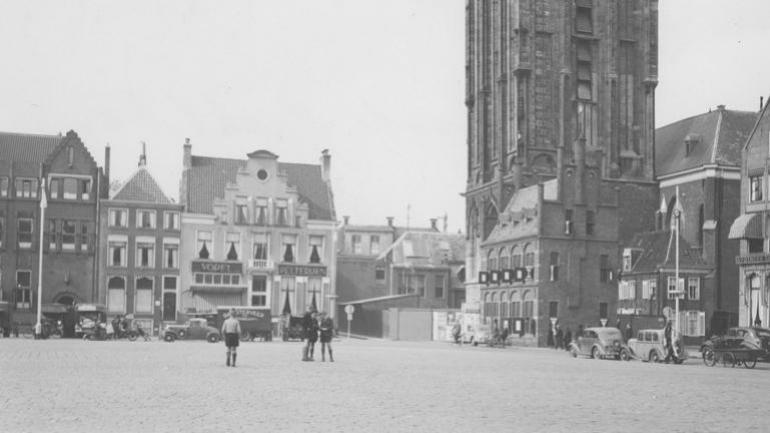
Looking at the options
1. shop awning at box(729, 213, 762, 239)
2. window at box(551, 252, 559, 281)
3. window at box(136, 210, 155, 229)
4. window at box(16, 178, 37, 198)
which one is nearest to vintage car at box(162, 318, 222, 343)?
window at box(136, 210, 155, 229)

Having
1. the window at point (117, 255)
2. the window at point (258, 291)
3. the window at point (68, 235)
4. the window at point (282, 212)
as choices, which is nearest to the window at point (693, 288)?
the window at point (282, 212)

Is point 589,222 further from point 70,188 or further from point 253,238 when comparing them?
point 70,188

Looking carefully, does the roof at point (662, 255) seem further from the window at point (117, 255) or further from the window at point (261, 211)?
the window at point (117, 255)

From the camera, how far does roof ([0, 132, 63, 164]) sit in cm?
8269

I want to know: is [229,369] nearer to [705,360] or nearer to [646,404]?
[646,404]

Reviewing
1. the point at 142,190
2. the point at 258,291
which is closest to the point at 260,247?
the point at 258,291

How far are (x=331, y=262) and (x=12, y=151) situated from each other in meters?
27.1

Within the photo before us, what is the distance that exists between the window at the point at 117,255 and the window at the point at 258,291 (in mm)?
10618

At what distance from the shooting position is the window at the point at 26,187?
266 ft

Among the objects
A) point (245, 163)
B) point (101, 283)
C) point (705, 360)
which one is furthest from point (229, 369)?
point (245, 163)

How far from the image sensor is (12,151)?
83.0 metres

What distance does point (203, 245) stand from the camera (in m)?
85.6

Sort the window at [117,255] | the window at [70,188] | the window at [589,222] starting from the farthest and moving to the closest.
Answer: the window at [117,255] < the window at [70,188] < the window at [589,222]

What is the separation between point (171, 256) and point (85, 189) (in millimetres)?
8498
